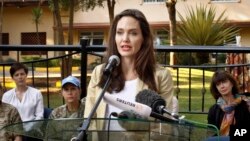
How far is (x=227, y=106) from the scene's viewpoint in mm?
4203

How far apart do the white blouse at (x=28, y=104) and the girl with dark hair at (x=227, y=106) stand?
1515mm

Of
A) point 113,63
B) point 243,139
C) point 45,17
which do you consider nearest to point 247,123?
point 243,139

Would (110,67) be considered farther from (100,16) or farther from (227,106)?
(100,16)

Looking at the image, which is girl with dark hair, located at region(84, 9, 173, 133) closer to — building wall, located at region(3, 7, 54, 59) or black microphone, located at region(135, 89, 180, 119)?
black microphone, located at region(135, 89, 180, 119)

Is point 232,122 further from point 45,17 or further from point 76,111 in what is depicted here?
point 45,17

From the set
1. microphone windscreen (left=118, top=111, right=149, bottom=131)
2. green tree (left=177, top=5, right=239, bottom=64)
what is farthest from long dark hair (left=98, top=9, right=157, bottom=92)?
green tree (left=177, top=5, right=239, bottom=64)

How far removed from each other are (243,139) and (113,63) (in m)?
1.14

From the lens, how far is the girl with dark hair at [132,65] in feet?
9.03

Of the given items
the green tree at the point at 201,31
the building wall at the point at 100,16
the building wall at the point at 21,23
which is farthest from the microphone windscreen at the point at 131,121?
the building wall at the point at 21,23

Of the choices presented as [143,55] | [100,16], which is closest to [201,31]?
[100,16]

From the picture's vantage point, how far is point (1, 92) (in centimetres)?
439

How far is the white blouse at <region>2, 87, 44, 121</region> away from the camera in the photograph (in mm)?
4629

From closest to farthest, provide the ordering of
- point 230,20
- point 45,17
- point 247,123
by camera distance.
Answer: point 247,123, point 230,20, point 45,17

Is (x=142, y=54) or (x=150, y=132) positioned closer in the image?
(x=150, y=132)
